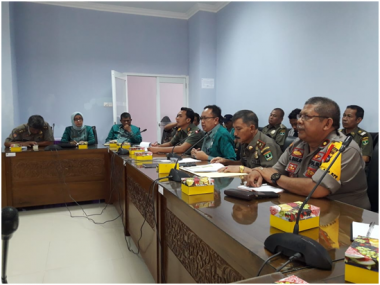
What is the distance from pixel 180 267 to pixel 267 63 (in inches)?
135

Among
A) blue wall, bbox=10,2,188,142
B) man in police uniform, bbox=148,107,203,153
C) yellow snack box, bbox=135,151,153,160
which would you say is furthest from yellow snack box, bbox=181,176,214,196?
blue wall, bbox=10,2,188,142

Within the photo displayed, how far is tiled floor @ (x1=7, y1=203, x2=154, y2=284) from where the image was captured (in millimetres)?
1834

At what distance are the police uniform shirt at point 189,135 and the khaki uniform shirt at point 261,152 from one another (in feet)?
2.41

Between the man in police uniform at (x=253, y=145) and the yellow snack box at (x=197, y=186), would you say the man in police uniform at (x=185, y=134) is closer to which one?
the man in police uniform at (x=253, y=145)

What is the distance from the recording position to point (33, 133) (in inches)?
138

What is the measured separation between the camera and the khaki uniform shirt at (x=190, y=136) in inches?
107

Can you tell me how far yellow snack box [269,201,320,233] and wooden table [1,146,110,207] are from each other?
2.73 m

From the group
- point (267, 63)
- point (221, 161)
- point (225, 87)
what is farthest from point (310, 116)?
point (225, 87)

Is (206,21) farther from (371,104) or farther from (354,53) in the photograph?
(371,104)

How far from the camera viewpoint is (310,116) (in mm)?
1353

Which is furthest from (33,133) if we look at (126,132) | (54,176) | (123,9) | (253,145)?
(123,9)

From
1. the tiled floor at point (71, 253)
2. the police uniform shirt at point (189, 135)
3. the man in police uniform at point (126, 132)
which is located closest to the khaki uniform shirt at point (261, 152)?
the police uniform shirt at point (189, 135)

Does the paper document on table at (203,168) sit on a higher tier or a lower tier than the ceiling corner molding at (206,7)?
lower

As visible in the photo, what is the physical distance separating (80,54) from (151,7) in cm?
154
